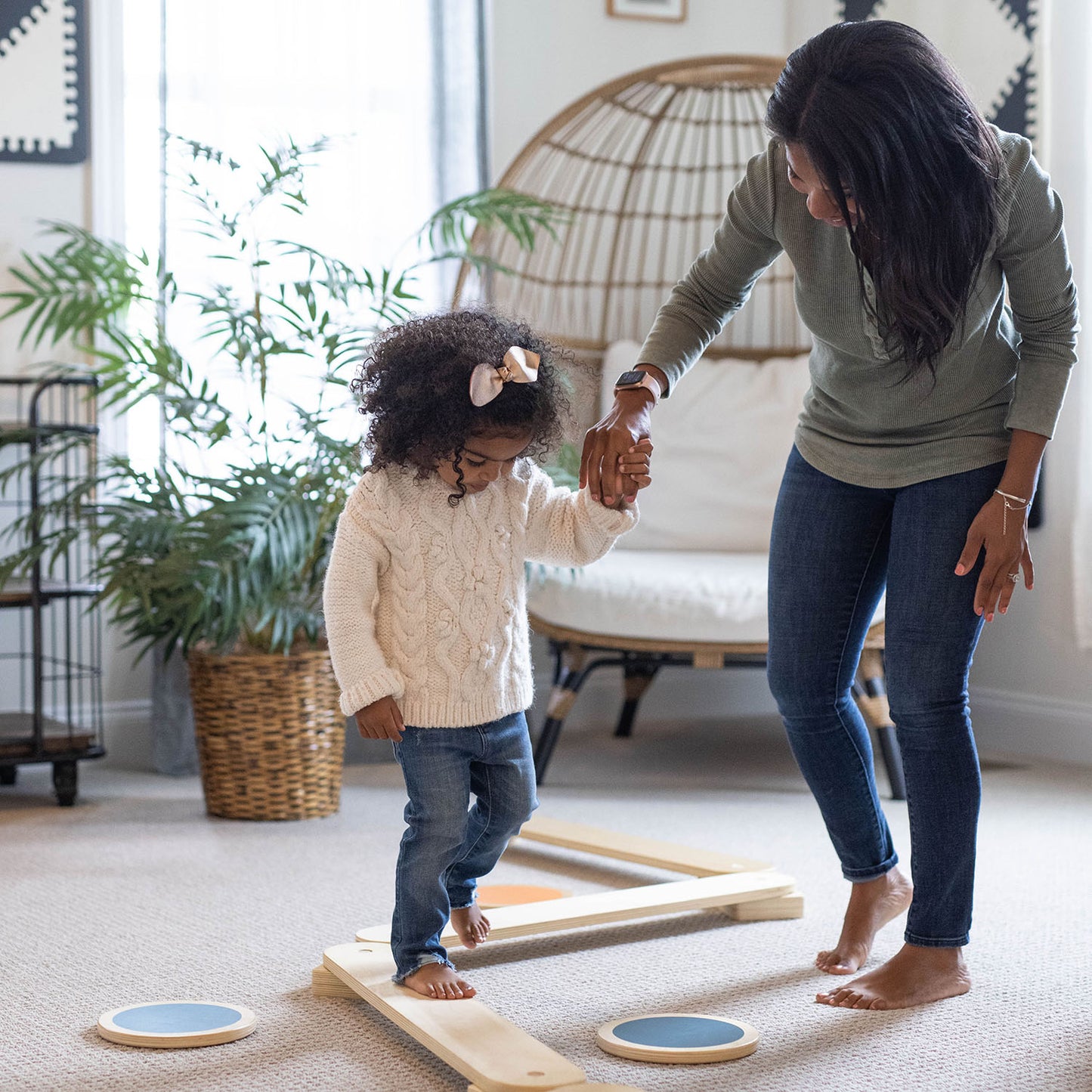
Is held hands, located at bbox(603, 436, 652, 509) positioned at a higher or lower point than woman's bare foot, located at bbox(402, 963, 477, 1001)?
higher

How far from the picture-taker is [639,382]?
1.43 meters

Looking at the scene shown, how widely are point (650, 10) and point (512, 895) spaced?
2.38 m

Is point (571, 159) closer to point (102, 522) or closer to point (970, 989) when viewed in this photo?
point (102, 522)

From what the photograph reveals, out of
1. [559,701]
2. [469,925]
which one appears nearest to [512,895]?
[469,925]

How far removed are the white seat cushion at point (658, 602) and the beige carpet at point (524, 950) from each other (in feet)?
1.07

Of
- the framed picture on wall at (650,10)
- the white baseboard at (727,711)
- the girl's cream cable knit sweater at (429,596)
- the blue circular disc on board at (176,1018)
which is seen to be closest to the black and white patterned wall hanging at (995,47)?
the framed picture on wall at (650,10)

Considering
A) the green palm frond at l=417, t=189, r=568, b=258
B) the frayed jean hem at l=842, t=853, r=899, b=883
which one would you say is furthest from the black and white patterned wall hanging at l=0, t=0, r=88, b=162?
the frayed jean hem at l=842, t=853, r=899, b=883

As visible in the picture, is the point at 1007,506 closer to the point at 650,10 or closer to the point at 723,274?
the point at 723,274

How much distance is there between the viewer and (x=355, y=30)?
10.0ft

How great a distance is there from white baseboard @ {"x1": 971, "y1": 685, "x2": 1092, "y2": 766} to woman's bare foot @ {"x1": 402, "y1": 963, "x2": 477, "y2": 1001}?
189 centimetres

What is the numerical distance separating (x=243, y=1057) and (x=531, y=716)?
1.78 metres

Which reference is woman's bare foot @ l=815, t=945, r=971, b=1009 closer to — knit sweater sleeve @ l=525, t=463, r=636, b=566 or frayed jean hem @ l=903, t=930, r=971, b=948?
frayed jean hem @ l=903, t=930, r=971, b=948

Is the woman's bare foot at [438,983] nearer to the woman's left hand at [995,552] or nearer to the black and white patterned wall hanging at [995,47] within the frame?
the woman's left hand at [995,552]

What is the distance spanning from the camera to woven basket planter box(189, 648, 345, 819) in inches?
93.4
